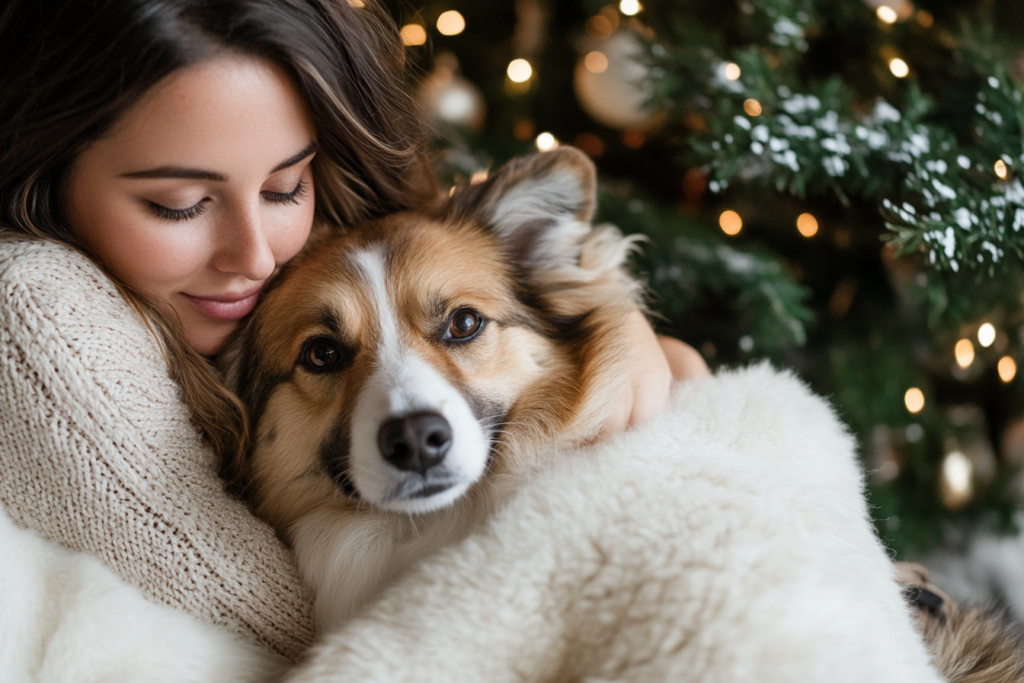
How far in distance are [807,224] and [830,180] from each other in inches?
20.6

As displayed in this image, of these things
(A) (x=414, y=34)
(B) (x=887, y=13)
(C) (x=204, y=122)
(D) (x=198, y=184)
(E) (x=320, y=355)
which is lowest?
(E) (x=320, y=355)

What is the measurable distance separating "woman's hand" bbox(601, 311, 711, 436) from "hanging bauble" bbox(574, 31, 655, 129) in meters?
0.90

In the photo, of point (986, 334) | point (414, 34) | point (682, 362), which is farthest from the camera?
point (414, 34)

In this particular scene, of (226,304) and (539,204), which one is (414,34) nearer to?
(539,204)

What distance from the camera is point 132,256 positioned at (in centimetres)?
132

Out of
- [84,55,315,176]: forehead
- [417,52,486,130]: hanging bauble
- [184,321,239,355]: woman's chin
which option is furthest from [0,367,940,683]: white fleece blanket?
[417,52,486,130]: hanging bauble

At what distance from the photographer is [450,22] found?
2590 millimetres

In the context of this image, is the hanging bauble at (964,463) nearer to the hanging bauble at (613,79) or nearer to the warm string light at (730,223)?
the warm string light at (730,223)

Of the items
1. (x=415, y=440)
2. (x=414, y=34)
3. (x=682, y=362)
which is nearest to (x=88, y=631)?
(x=415, y=440)

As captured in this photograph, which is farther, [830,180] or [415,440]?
[830,180]

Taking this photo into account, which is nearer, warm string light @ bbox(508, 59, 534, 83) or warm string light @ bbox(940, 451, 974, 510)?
warm string light @ bbox(940, 451, 974, 510)

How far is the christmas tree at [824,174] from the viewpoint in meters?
1.70

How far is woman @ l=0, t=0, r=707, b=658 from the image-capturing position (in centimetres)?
116

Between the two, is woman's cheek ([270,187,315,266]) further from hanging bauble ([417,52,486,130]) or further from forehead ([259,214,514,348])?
hanging bauble ([417,52,486,130])
